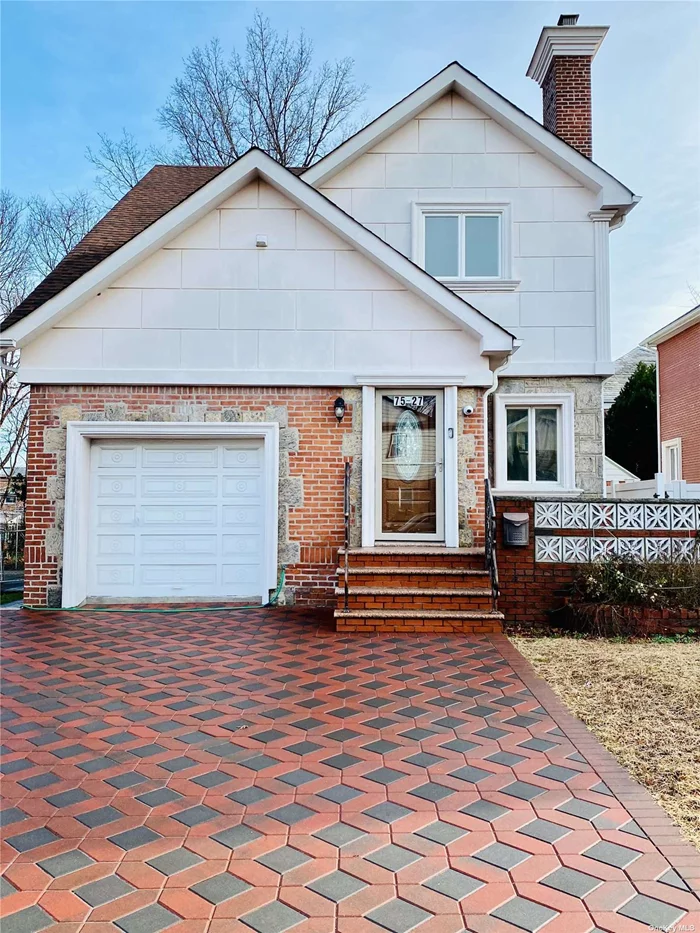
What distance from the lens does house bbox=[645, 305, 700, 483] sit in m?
21.0

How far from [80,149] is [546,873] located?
2555 cm

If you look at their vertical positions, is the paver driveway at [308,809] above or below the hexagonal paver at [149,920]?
above

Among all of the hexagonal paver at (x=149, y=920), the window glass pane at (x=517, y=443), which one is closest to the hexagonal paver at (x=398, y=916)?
the hexagonal paver at (x=149, y=920)

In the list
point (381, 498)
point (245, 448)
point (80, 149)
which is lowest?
point (381, 498)

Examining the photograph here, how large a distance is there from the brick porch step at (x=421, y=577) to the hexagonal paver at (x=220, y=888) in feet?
17.9

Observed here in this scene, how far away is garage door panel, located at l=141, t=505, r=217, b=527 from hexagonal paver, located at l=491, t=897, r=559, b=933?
288 inches

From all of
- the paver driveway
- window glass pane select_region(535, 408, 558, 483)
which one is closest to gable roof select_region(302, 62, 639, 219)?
window glass pane select_region(535, 408, 558, 483)

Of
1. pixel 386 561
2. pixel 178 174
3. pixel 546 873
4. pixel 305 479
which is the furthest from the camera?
pixel 178 174

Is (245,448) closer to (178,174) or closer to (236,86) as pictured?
(178,174)

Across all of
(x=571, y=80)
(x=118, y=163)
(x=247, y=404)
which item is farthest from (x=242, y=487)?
(x=118, y=163)

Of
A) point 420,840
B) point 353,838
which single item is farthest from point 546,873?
point 353,838

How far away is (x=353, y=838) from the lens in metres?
3.32

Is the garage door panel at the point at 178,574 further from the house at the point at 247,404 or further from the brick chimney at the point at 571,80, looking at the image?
the brick chimney at the point at 571,80

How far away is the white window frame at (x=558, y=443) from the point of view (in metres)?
11.6
